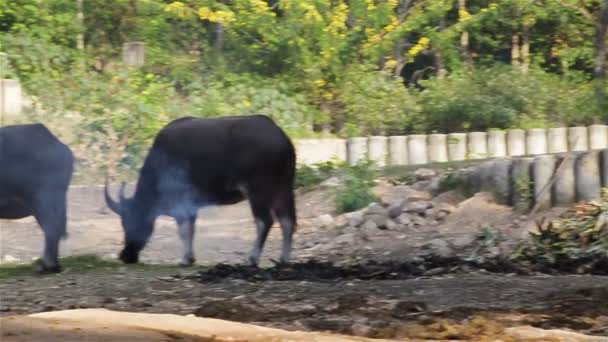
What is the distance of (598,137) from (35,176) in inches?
510

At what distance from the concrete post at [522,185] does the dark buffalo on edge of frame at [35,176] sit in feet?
18.0

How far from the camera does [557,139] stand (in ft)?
71.6

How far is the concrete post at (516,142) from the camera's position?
2106 cm

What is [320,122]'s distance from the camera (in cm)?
2294

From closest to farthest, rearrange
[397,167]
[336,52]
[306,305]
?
[306,305] → [397,167] → [336,52]

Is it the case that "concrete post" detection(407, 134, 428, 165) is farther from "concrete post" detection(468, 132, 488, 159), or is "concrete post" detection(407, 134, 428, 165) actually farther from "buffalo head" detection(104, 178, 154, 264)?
"buffalo head" detection(104, 178, 154, 264)

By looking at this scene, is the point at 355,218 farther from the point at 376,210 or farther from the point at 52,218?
the point at 52,218

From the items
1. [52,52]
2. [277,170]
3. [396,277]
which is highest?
[52,52]

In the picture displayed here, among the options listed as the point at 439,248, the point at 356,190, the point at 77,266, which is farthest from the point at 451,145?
the point at 77,266

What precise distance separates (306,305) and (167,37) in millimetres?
17186

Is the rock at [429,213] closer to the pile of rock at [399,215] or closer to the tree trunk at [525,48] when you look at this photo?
the pile of rock at [399,215]

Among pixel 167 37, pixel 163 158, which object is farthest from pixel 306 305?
pixel 167 37

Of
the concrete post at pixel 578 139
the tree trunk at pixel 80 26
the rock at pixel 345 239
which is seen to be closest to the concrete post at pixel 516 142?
the concrete post at pixel 578 139

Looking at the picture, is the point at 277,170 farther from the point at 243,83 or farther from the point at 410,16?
the point at 410,16
